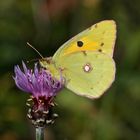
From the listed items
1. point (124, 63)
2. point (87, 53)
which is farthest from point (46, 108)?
point (124, 63)

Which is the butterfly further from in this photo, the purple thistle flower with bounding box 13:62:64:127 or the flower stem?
the flower stem

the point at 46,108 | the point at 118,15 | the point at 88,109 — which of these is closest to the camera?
the point at 46,108

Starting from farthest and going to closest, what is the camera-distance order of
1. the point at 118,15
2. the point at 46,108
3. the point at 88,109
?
the point at 118,15 → the point at 88,109 → the point at 46,108

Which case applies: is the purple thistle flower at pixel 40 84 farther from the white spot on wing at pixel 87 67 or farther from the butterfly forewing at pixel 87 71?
the white spot on wing at pixel 87 67

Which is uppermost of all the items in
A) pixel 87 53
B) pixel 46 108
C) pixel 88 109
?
pixel 87 53

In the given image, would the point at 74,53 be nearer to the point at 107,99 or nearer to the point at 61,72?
the point at 61,72

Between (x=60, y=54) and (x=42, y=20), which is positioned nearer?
(x=60, y=54)

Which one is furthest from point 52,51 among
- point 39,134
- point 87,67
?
point 39,134

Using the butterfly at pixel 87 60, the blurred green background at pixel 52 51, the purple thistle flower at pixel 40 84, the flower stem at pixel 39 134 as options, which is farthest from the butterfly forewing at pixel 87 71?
the blurred green background at pixel 52 51
